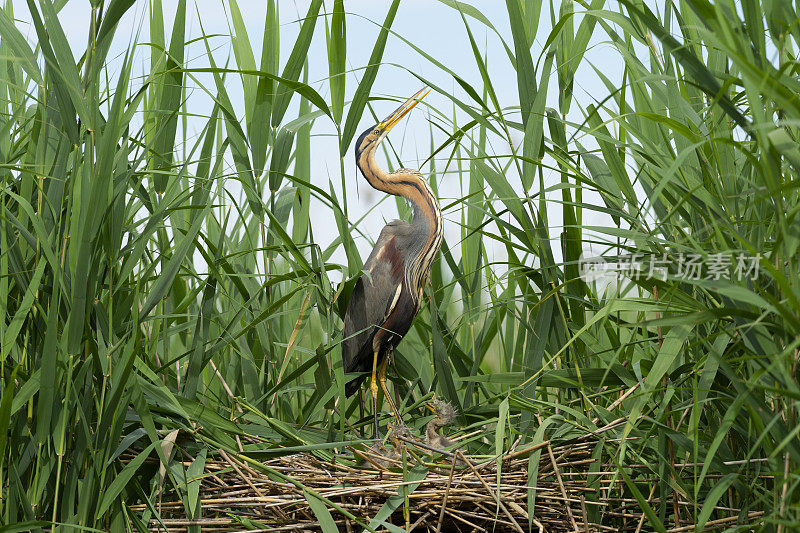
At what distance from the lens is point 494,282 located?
7.11 feet

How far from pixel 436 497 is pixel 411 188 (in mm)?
1304

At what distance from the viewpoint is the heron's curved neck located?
2.90 meters

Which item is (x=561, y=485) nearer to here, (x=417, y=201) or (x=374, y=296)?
(x=374, y=296)

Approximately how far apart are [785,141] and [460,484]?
48.0 inches

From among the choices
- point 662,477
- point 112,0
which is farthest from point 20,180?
point 662,477

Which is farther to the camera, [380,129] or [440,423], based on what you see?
[380,129]

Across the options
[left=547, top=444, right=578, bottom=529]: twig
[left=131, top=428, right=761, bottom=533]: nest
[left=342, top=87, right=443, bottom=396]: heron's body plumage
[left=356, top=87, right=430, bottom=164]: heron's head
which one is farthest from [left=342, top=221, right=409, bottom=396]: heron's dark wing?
[left=547, top=444, right=578, bottom=529]: twig

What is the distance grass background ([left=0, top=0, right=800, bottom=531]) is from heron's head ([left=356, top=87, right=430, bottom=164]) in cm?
50

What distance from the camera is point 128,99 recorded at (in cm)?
208

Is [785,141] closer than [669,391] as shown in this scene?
Yes

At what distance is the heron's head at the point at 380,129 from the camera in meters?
3.14

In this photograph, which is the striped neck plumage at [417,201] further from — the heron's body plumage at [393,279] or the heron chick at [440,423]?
the heron chick at [440,423]

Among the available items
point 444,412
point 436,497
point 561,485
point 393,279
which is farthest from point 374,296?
point 561,485

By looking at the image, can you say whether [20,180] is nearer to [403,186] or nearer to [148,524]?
[148,524]
